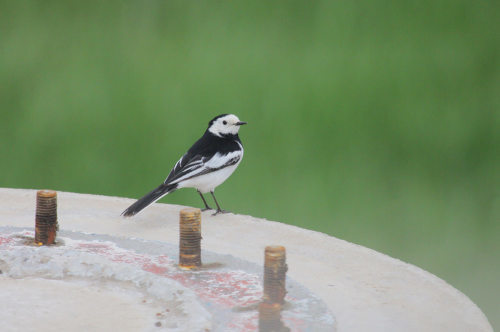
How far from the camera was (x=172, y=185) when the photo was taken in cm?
611

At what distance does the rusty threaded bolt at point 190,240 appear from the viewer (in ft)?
Answer: 16.9

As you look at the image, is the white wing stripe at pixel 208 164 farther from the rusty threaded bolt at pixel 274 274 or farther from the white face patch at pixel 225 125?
the rusty threaded bolt at pixel 274 274

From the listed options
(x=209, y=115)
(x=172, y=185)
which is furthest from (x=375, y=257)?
(x=209, y=115)

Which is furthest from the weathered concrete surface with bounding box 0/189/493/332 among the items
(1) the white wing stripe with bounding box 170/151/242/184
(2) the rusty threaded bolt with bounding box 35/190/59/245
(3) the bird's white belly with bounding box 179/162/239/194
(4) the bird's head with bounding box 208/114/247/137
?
(4) the bird's head with bounding box 208/114/247/137

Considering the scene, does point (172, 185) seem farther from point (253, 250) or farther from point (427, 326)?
point (427, 326)

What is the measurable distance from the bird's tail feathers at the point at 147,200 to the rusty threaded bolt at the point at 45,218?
0.61 meters

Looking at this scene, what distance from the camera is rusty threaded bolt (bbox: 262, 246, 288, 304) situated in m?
4.49

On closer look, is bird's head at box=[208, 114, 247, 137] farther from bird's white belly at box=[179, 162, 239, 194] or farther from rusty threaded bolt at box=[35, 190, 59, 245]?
rusty threaded bolt at box=[35, 190, 59, 245]

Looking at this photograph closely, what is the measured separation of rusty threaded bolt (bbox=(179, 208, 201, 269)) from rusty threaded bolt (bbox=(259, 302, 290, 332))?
77cm

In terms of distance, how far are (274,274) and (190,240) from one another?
772 millimetres

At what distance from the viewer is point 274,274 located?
14.8 ft

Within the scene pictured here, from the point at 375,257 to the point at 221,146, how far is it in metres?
1.44

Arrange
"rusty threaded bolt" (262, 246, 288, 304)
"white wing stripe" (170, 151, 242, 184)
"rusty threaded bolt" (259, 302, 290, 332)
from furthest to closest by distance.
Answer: "white wing stripe" (170, 151, 242, 184)
"rusty threaded bolt" (262, 246, 288, 304)
"rusty threaded bolt" (259, 302, 290, 332)

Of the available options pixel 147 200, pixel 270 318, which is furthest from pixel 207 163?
pixel 270 318
